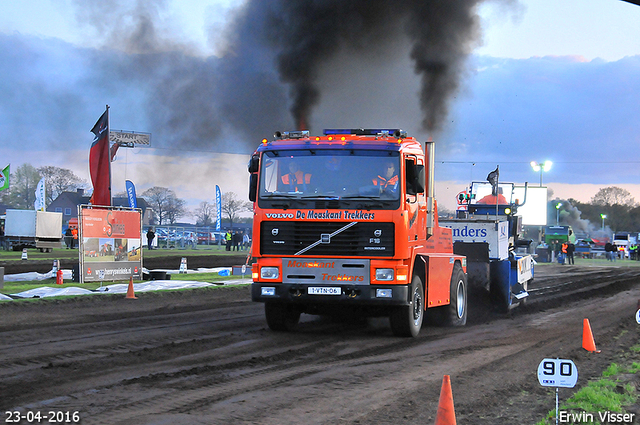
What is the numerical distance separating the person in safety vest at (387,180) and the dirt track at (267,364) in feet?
7.98

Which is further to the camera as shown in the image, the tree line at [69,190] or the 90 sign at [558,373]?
the tree line at [69,190]

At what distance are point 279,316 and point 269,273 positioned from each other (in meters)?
1.22

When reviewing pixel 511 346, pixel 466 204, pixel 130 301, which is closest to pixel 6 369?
pixel 511 346

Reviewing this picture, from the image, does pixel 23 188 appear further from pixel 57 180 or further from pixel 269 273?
pixel 269 273

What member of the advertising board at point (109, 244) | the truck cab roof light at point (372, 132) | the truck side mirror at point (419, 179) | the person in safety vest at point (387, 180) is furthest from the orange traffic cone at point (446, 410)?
the advertising board at point (109, 244)

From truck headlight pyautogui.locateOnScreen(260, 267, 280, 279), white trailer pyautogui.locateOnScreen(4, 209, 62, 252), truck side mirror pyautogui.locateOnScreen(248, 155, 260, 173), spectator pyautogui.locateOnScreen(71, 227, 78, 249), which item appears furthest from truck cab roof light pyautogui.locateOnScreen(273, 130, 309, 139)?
white trailer pyautogui.locateOnScreen(4, 209, 62, 252)

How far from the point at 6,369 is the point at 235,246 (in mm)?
42386

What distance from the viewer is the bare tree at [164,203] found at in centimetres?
10188

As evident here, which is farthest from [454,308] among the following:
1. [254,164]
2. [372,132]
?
[254,164]

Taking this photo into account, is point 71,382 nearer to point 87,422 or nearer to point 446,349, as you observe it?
point 87,422

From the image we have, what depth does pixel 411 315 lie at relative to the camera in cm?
1126

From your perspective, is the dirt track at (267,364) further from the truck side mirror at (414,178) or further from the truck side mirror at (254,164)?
the truck side mirror at (254,164)

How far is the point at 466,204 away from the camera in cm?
2023

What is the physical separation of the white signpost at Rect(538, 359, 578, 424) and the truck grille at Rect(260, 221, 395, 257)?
485cm
